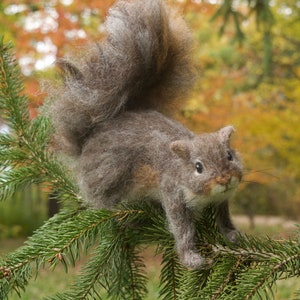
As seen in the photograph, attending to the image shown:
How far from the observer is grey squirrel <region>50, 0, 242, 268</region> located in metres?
0.84

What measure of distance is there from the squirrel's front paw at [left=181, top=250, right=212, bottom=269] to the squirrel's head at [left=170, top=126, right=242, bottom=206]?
88 mm

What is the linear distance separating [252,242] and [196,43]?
563mm

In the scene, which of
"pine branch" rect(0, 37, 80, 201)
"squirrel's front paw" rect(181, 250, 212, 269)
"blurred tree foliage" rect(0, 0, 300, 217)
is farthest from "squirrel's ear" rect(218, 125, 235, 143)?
"blurred tree foliage" rect(0, 0, 300, 217)

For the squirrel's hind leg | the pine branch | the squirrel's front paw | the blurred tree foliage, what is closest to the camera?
the squirrel's front paw

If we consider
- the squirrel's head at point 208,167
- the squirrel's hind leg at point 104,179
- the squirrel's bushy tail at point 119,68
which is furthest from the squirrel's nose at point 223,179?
the squirrel's bushy tail at point 119,68

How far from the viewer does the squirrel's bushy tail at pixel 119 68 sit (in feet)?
3.45

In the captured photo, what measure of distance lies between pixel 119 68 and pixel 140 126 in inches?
6.3

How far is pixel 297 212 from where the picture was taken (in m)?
7.93

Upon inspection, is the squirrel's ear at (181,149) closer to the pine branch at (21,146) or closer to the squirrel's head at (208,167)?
the squirrel's head at (208,167)

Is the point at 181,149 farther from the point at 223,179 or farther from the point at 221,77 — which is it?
the point at 221,77

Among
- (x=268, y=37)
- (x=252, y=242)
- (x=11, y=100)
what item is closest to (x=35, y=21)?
(x=268, y=37)

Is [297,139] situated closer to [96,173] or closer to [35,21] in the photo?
[35,21]

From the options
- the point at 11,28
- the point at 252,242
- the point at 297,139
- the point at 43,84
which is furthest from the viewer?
the point at 297,139

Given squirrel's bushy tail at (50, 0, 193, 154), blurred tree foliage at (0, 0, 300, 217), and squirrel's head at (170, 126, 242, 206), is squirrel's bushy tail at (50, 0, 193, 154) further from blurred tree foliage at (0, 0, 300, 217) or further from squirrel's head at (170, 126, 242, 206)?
blurred tree foliage at (0, 0, 300, 217)
